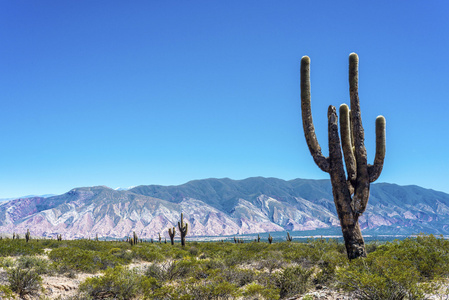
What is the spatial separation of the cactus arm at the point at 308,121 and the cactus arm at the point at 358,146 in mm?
1100

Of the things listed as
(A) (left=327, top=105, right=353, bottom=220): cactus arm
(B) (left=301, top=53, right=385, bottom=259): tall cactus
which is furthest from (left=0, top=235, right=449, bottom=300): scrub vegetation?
(A) (left=327, top=105, right=353, bottom=220): cactus arm

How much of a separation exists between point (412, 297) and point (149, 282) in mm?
6675

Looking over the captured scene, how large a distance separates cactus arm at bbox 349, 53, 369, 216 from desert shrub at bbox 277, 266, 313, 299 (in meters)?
2.67

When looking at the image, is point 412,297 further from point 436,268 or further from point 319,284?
point 319,284

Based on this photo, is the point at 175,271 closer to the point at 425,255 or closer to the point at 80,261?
the point at 80,261

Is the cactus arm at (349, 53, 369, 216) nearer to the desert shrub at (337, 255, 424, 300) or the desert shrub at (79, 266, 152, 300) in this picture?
A: the desert shrub at (337, 255, 424, 300)

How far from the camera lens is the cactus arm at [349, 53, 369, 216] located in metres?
10.3

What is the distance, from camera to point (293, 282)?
9258mm

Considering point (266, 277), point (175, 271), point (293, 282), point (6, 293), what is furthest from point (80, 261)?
point (293, 282)

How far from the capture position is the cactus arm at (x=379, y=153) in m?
10.7

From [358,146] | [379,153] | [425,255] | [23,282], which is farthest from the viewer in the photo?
[379,153]

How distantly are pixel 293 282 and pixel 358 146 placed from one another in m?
5.06

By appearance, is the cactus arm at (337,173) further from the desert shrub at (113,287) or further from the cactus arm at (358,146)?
the desert shrub at (113,287)

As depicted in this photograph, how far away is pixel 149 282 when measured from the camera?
361 inches
